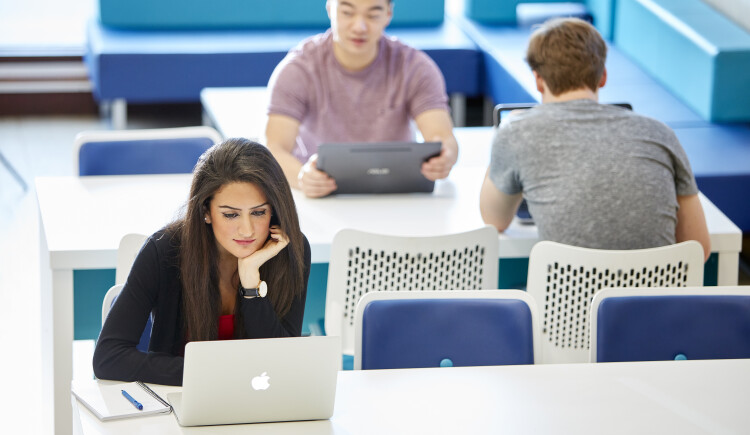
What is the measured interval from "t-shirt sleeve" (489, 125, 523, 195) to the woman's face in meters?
0.88

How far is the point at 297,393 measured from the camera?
203cm

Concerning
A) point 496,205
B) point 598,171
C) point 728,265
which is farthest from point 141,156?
point 728,265

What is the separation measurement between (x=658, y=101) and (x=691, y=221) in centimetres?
246

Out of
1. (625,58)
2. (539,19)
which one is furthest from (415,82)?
(539,19)

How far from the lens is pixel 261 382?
2.00m

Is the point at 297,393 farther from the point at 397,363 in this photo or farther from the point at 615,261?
the point at 615,261

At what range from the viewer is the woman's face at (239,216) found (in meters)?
2.30

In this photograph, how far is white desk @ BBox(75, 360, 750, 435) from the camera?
6.80ft

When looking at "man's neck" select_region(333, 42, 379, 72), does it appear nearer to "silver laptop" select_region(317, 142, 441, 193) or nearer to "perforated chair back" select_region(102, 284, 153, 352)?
"silver laptop" select_region(317, 142, 441, 193)

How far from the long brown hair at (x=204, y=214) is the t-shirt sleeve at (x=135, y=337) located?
64 millimetres

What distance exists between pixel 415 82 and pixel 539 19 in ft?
10.2

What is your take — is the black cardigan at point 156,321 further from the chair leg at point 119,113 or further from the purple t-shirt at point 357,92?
the chair leg at point 119,113

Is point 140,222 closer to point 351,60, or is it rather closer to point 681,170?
point 351,60

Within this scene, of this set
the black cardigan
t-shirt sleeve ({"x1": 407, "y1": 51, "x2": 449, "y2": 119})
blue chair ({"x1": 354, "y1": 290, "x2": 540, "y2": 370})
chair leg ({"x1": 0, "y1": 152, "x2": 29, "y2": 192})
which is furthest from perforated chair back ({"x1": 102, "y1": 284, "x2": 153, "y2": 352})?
chair leg ({"x1": 0, "y1": 152, "x2": 29, "y2": 192})
